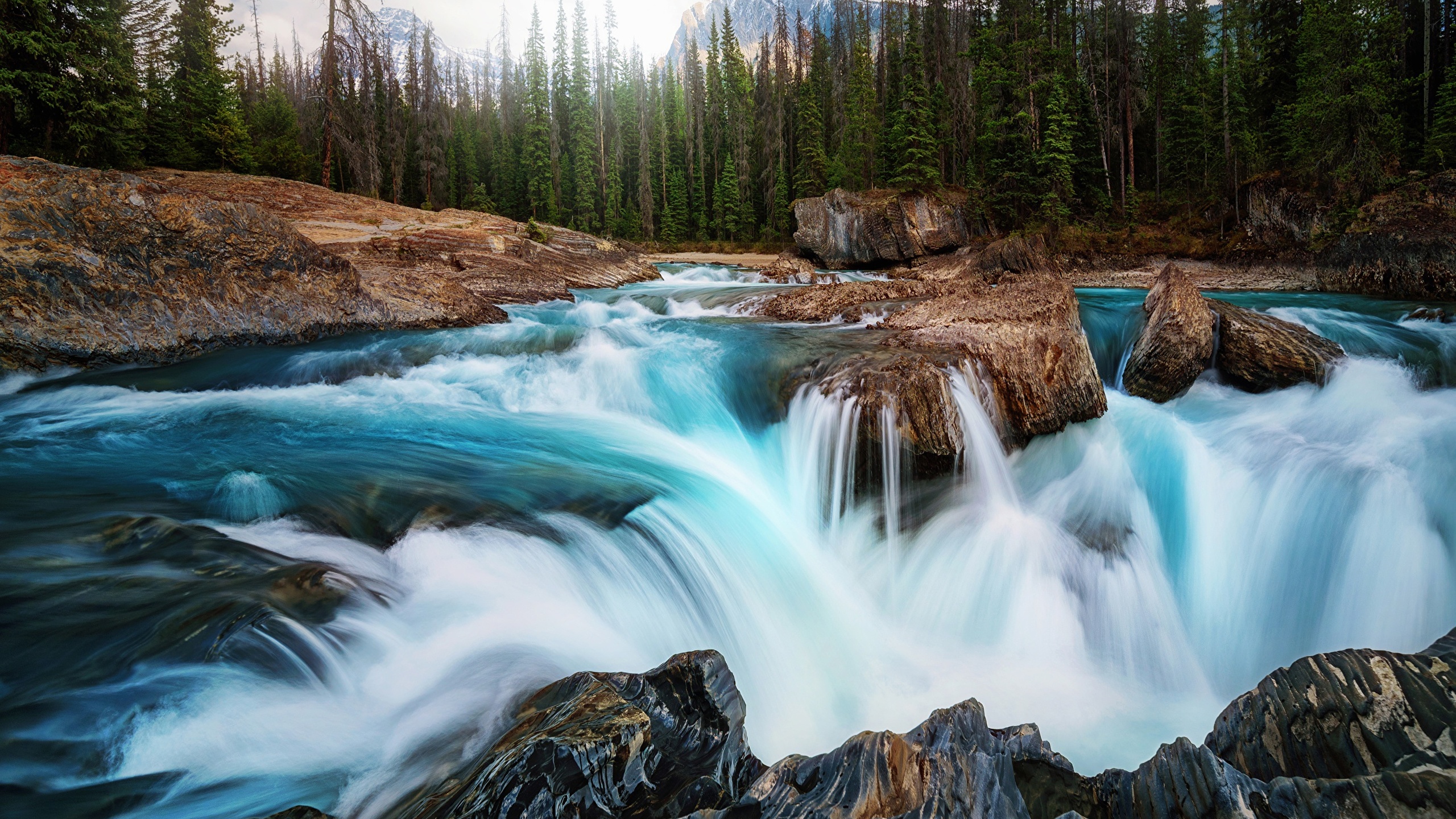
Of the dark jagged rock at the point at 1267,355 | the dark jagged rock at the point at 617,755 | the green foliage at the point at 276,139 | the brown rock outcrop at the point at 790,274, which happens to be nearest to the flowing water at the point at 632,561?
the dark jagged rock at the point at 1267,355

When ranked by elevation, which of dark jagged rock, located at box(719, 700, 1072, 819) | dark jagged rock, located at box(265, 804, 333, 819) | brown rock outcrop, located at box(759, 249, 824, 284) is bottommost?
dark jagged rock, located at box(719, 700, 1072, 819)

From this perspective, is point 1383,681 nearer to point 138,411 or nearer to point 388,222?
point 138,411

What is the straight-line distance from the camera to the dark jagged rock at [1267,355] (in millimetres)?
7473

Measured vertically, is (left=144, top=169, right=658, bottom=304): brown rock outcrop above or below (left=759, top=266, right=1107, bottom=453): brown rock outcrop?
above

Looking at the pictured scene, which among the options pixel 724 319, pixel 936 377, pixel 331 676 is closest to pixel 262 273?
pixel 724 319

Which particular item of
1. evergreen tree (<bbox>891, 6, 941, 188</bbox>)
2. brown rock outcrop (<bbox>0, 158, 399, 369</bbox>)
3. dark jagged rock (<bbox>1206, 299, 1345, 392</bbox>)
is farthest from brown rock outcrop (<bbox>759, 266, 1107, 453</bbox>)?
evergreen tree (<bbox>891, 6, 941, 188</bbox>)

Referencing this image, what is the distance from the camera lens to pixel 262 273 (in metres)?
9.07

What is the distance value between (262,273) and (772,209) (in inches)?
1504

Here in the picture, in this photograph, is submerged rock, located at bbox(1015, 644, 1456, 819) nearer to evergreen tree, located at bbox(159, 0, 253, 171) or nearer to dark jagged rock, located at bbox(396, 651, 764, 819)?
dark jagged rock, located at bbox(396, 651, 764, 819)

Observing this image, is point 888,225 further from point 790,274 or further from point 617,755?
point 617,755

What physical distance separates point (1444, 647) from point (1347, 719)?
2.26ft

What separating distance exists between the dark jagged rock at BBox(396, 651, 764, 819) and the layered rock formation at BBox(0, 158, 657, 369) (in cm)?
814

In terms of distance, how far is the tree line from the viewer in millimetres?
18234

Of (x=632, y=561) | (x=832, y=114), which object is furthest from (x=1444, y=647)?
(x=832, y=114)
